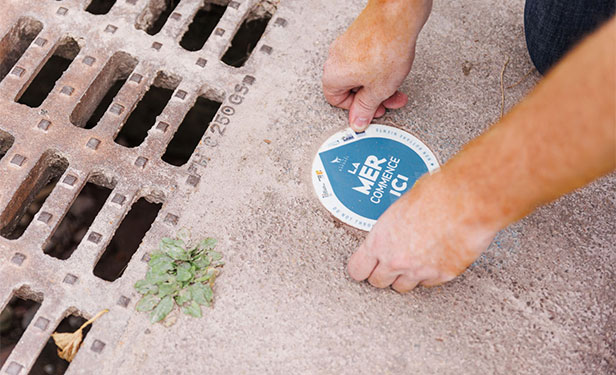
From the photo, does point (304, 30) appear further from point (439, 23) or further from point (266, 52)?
point (439, 23)

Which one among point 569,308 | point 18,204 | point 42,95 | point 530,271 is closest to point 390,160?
point 530,271

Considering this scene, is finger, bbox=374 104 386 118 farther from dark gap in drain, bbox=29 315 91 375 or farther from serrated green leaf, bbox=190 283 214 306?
dark gap in drain, bbox=29 315 91 375

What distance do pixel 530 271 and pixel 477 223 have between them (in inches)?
19.6

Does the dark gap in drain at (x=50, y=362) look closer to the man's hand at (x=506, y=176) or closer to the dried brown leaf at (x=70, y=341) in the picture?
the dried brown leaf at (x=70, y=341)

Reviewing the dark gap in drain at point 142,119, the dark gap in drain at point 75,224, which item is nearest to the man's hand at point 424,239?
the dark gap in drain at point 75,224

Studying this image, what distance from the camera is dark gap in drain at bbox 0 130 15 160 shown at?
5.94ft

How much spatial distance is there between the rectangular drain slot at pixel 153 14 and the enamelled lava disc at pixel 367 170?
2.72 ft

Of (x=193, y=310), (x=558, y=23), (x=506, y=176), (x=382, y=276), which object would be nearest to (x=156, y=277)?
(x=193, y=310)

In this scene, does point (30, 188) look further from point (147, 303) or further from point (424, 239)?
point (424, 239)

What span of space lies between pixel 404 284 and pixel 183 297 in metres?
0.61

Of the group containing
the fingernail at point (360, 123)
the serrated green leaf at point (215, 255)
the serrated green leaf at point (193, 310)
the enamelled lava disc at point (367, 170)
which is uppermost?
the fingernail at point (360, 123)

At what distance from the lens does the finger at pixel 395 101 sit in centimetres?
190

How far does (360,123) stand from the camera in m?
1.86

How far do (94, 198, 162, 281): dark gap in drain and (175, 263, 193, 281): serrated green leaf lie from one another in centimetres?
51
